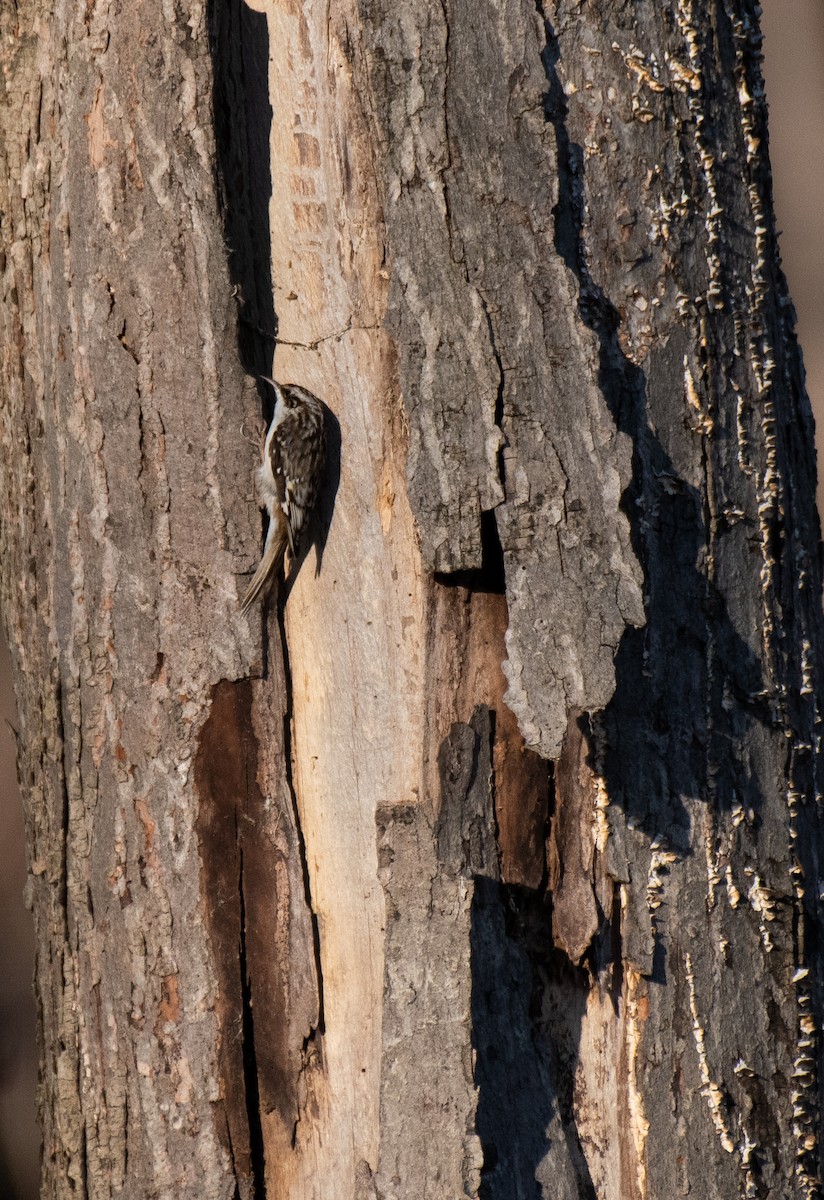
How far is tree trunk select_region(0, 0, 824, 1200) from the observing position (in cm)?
190

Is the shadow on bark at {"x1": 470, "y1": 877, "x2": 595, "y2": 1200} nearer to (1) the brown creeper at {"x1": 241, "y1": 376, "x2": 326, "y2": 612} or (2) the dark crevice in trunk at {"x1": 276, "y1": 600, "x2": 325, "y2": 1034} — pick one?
(2) the dark crevice in trunk at {"x1": 276, "y1": 600, "x2": 325, "y2": 1034}

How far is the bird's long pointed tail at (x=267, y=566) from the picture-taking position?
2047 millimetres

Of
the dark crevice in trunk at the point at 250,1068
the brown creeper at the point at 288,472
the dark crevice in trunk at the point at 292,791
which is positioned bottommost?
the dark crevice in trunk at the point at 250,1068

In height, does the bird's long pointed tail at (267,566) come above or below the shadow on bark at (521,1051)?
above

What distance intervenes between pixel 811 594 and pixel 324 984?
1.15m

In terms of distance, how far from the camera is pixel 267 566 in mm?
2055

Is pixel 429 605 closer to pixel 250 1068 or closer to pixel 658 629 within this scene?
pixel 658 629

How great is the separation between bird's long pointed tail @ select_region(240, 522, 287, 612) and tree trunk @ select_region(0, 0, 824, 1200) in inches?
1.3

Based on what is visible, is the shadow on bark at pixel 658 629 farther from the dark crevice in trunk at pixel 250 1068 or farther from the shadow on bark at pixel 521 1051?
the dark crevice in trunk at pixel 250 1068

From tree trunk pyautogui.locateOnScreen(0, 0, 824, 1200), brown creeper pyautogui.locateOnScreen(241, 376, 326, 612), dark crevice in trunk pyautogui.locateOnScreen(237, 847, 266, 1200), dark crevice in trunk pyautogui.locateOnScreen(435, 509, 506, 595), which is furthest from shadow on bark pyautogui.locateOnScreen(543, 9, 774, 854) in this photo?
dark crevice in trunk pyautogui.locateOnScreen(237, 847, 266, 1200)

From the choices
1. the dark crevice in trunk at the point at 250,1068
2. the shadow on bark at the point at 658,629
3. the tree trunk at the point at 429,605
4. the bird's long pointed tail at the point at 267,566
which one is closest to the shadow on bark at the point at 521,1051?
the tree trunk at the point at 429,605

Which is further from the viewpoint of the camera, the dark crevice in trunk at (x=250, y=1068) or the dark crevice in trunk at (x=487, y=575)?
the dark crevice in trunk at (x=250, y=1068)

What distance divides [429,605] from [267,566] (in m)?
0.29

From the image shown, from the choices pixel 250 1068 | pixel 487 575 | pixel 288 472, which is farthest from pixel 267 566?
pixel 250 1068
